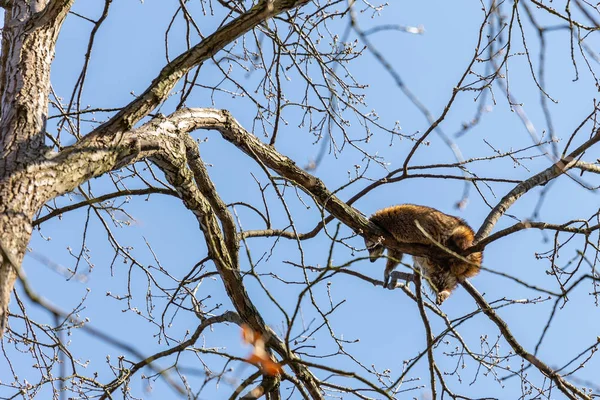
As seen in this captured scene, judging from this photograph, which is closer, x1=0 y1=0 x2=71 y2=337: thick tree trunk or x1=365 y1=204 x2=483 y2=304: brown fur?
x1=0 y1=0 x2=71 y2=337: thick tree trunk

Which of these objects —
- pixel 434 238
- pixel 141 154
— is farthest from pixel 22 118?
pixel 434 238

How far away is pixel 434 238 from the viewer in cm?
511

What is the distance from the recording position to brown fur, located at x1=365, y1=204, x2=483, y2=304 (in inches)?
178

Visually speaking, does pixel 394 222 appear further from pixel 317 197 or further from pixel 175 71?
pixel 175 71

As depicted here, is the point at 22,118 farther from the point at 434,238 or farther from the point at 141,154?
the point at 434,238

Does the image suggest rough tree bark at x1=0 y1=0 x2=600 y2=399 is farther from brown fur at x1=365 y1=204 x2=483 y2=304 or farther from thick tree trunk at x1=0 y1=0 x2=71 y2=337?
brown fur at x1=365 y1=204 x2=483 y2=304

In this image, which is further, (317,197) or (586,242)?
(317,197)

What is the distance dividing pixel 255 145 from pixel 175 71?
740 millimetres

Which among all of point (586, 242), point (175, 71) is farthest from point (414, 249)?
point (175, 71)

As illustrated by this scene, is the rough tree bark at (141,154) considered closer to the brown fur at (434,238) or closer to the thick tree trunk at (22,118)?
the thick tree trunk at (22,118)

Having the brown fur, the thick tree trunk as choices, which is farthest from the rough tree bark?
the brown fur

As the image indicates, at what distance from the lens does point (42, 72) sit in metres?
3.16

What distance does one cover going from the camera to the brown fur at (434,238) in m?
4.52

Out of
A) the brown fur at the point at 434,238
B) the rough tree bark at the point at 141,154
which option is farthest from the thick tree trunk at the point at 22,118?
the brown fur at the point at 434,238
